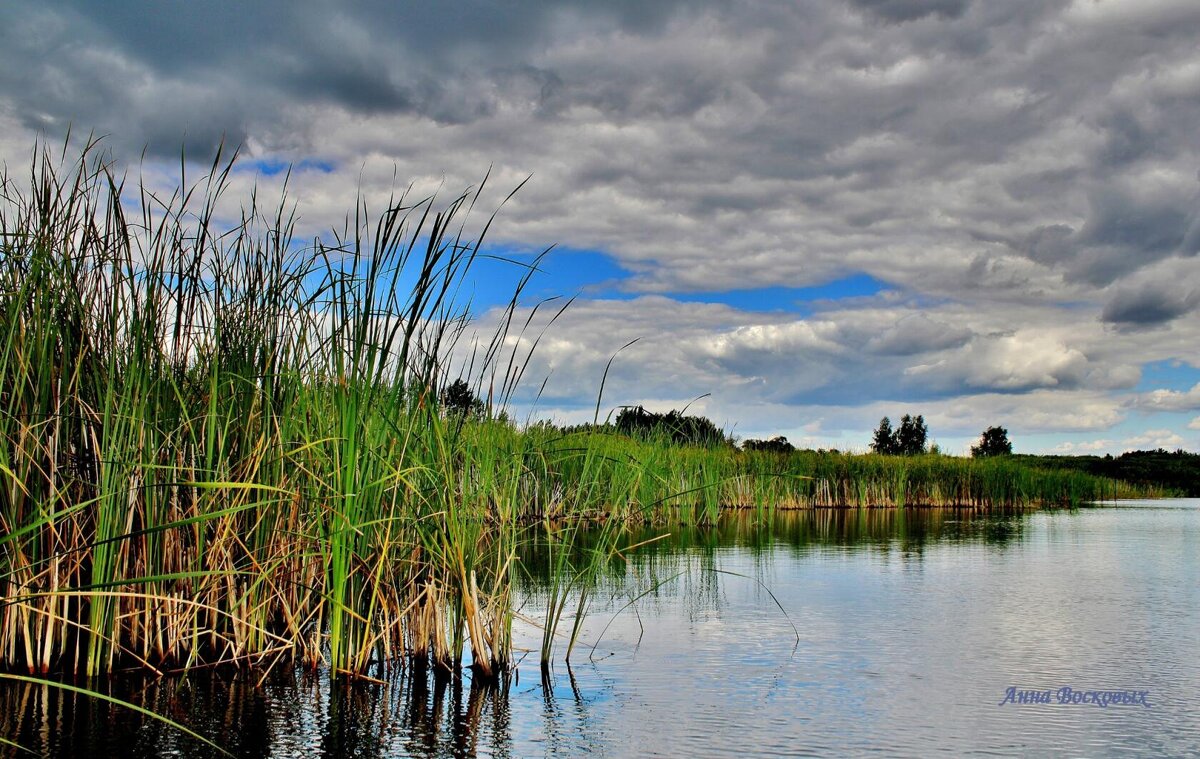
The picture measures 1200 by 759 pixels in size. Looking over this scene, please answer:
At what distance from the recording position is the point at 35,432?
3.66 metres

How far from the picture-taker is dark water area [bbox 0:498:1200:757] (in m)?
3.20

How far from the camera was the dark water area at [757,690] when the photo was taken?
320 cm

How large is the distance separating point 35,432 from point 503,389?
6.13 feet

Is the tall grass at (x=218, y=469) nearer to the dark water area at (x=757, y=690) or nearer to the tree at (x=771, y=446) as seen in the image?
the dark water area at (x=757, y=690)

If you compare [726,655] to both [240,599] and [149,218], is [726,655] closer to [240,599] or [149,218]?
[240,599]

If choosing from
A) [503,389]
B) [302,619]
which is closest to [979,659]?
[503,389]

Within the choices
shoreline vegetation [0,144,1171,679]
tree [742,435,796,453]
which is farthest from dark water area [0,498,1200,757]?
tree [742,435,796,453]

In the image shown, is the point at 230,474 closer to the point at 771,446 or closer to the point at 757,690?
the point at 757,690

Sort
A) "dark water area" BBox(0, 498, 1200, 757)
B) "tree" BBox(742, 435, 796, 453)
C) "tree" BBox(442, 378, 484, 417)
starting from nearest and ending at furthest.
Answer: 1. "dark water area" BBox(0, 498, 1200, 757)
2. "tree" BBox(442, 378, 484, 417)
3. "tree" BBox(742, 435, 796, 453)

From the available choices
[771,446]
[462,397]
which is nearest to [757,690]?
[462,397]

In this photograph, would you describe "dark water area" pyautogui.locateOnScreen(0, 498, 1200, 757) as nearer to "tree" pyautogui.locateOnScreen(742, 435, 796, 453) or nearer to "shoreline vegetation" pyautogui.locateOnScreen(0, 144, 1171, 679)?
"shoreline vegetation" pyautogui.locateOnScreen(0, 144, 1171, 679)

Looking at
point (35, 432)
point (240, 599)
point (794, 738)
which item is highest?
point (35, 432)

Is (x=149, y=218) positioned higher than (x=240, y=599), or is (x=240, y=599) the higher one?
(x=149, y=218)

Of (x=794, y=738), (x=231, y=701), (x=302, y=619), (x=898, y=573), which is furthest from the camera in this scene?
(x=898, y=573)
